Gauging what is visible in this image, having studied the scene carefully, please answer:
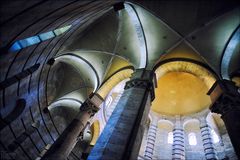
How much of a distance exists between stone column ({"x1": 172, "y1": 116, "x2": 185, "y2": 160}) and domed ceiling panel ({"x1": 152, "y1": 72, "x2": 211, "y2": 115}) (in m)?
1.77

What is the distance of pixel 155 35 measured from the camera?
358 inches

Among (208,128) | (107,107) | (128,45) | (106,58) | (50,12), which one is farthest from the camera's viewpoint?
(107,107)

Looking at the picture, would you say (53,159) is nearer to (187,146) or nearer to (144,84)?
(144,84)

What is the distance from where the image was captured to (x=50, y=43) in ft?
25.0

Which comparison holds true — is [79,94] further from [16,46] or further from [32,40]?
[16,46]

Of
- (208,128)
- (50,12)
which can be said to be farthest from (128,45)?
(208,128)

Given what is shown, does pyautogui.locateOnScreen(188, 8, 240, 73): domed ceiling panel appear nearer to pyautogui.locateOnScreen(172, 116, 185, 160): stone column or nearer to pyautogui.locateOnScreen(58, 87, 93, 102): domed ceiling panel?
pyautogui.locateOnScreen(172, 116, 185, 160): stone column

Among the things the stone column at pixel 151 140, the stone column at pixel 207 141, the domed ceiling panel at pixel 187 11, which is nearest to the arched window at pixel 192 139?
the stone column at pixel 207 141

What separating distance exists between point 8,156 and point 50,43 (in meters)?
5.00

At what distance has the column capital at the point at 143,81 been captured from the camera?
23.5 feet

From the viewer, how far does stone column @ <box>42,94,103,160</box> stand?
24.3 ft

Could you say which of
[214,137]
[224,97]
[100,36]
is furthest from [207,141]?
[100,36]

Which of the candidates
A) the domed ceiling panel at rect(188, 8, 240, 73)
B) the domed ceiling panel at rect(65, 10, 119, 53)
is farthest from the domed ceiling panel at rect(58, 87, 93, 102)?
the domed ceiling panel at rect(188, 8, 240, 73)

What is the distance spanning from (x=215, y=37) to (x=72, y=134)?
773 cm
